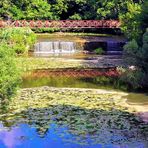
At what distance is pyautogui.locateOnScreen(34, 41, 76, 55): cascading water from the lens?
43.5m

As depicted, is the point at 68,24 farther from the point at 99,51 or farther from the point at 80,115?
the point at 80,115

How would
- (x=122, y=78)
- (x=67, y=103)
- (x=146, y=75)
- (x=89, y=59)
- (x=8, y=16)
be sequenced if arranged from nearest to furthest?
1. (x=67, y=103)
2. (x=146, y=75)
3. (x=122, y=78)
4. (x=89, y=59)
5. (x=8, y=16)

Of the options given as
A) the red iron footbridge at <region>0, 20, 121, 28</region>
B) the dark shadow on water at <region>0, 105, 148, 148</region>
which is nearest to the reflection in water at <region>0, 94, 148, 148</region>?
the dark shadow on water at <region>0, 105, 148, 148</region>

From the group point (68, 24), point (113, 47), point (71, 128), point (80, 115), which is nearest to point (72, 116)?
point (80, 115)

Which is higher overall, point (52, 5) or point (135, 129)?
point (52, 5)

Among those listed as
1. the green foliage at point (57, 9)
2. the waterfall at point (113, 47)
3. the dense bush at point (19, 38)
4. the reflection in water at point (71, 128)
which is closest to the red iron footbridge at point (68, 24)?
the green foliage at point (57, 9)

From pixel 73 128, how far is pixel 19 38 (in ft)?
78.7

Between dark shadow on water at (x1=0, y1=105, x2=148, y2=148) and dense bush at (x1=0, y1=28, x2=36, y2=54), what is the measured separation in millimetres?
19730

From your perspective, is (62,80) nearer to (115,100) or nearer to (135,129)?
(115,100)

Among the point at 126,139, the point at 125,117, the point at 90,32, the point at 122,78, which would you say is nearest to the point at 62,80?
the point at 122,78

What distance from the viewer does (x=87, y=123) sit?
19.5 m

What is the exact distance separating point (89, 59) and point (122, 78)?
1051 centimetres

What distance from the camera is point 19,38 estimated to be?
4166cm

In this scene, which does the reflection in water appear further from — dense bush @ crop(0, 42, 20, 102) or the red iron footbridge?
A: the red iron footbridge
